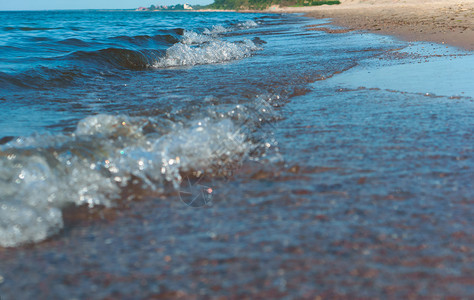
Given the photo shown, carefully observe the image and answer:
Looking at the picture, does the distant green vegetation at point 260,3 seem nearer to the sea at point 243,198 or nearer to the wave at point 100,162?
the sea at point 243,198

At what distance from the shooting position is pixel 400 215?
163 cm

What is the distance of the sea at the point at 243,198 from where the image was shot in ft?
4.28

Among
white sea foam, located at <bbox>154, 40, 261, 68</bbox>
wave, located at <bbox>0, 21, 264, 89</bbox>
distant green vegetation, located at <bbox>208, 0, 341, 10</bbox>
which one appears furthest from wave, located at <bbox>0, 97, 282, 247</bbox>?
distant green vegetation, located at <bbox>208, 0, 341, 10</bbox>

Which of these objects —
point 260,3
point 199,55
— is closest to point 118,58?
point 199,55

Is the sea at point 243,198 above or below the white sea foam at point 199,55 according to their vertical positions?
below

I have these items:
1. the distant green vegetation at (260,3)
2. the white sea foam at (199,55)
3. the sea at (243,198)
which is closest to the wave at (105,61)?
the white sea foam at (199,55)

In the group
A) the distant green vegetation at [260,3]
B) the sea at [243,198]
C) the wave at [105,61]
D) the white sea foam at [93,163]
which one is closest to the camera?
the sea at [243,198]

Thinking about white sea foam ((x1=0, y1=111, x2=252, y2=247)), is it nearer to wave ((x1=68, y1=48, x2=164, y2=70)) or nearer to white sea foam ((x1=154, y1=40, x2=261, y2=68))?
wave ((x1=68, y1=48, x2=164, y2=70))

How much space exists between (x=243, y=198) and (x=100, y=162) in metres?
0.84

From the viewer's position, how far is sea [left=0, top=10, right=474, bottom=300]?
131 cm

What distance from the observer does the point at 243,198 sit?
6.09ft

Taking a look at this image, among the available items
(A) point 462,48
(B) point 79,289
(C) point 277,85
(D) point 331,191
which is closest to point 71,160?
(B) point 79,289

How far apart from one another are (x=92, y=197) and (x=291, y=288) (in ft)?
3.63

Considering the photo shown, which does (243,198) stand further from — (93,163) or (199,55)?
(199,55)
